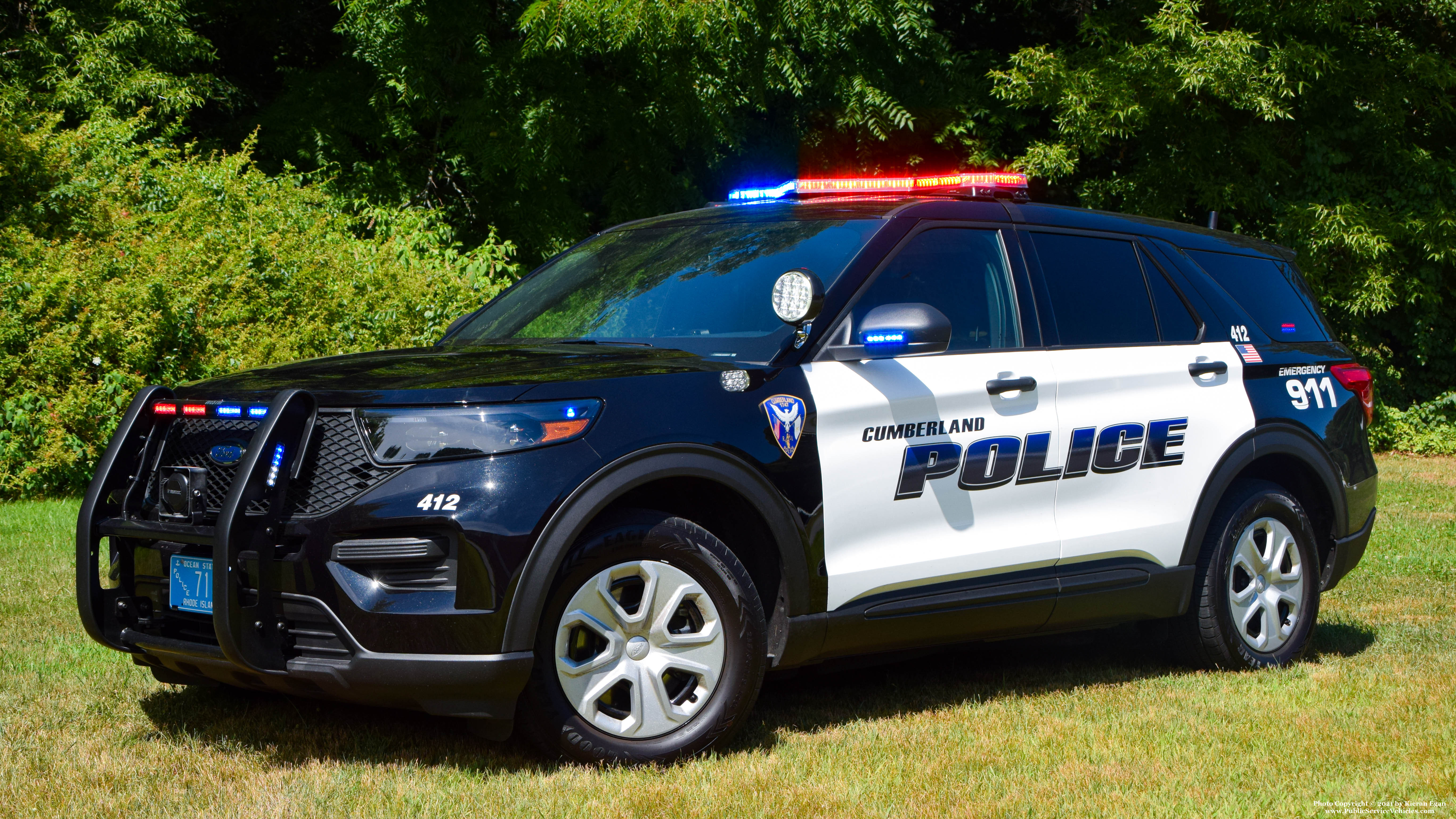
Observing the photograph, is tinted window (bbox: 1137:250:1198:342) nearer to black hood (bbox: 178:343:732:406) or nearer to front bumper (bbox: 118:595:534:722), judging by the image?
black hood (bbox: 178:343:732:406)

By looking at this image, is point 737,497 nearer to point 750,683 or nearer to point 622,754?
point 750,683

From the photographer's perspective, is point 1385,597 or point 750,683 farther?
point 1385,597

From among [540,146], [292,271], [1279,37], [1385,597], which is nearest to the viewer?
[1385,597]

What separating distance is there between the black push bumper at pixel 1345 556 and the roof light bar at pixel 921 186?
7.09ft

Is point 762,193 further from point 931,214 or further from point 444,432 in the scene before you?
point 444,432

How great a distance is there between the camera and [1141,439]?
17.1ft

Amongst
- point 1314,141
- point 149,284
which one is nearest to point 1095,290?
point 149,284

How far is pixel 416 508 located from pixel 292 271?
9755 mm

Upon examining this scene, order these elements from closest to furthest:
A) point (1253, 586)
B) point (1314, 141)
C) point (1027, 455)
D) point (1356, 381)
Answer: point (1027, 455) < point (1253, 586) < point (1356, 381) < point (1314, 141)

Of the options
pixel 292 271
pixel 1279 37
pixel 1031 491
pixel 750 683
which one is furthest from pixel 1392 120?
pixel 750 683

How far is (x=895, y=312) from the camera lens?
14.2ft

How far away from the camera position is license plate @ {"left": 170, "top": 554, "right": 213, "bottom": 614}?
3.82 meters

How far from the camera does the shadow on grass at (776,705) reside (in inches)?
167

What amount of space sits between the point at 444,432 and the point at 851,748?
1.64 metres
